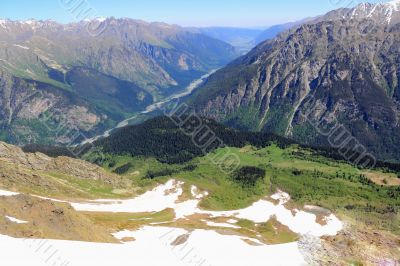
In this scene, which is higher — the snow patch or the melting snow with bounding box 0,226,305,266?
the snow patch

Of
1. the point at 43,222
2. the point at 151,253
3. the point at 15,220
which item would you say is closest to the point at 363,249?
the point at 151,253

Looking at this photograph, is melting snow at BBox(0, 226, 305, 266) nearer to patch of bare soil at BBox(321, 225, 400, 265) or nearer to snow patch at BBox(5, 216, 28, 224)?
patch of bare soil at BBox(321, 225, 400, 265)

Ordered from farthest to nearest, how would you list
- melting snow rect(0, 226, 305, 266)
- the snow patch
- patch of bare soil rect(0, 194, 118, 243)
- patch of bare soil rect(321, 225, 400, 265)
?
the snow patch
patch of bare soil rect(0, 194, 118, 243)
patch of bare soil rect(321, 225, 400, 265)
melting snow rect(0, 226, 305, 266)

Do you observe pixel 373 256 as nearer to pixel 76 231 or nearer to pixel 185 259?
pixel 185 259

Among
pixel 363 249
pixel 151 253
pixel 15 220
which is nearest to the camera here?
pixel 363 249

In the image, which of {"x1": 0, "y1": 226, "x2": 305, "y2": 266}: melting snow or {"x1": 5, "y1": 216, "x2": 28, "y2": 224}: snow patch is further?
{"x1": 5, "y1": 216, "x2": 28, "y2": 224}: snow patch

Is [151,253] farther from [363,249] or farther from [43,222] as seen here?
[363,249]

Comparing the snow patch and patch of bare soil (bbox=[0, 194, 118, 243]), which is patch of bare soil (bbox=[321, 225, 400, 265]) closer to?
patch of bare soil (bbox=[0, 194, 118, 243])

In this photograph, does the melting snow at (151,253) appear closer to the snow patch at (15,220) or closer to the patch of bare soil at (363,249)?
the patch of bare soil at (363,249)

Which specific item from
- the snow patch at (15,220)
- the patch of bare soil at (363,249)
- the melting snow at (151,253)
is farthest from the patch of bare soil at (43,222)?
the patch of bare soil at (363,249)

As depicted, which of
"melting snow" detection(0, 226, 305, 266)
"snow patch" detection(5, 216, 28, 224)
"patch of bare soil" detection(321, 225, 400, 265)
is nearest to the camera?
"melting snow" detection(0, 226, 305, 266)

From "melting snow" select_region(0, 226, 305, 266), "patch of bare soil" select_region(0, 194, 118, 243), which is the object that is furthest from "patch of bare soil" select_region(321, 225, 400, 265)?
"patch of bare soil" select_region(0, 194, 118, 243)

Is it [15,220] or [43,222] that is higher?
[15,220]
